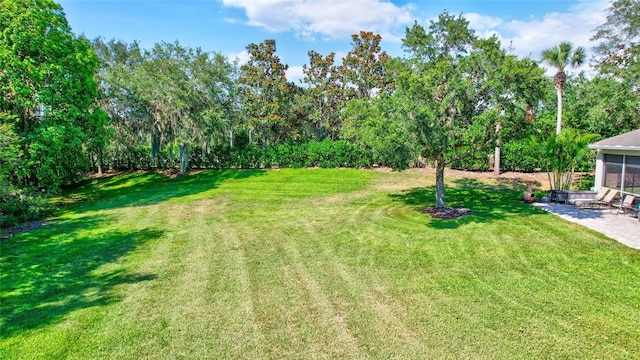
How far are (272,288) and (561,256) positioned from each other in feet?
19.1

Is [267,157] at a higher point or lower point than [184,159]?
lower

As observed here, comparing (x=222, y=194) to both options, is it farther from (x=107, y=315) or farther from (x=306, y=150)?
(x=107, y=315)

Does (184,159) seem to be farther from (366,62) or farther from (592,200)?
(592,200)

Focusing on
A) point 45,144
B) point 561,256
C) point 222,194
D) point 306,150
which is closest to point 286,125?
point 306,150

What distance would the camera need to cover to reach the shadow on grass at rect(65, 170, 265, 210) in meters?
14.0

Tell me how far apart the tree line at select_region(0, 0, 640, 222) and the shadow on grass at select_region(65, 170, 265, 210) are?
1.13 metres

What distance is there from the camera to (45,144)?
11.8 meters

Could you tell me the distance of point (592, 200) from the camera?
1179 cm

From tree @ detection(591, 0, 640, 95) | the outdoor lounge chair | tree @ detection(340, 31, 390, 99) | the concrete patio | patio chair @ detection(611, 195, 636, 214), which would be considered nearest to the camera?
the concrete patio

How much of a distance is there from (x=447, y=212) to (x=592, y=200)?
5653 mm

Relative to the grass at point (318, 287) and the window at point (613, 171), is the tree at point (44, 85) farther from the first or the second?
the window at point (613, 171)

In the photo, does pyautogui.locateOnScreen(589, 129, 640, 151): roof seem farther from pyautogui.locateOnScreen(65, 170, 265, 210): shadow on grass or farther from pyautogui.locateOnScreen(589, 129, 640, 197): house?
pyautogui.locateOnScreen(65, 170, 265, 210): shadow on grass

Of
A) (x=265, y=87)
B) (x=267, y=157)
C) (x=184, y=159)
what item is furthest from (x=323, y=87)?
(x=184, y=159)

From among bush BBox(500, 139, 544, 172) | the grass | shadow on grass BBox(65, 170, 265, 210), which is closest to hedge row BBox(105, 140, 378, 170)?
shadow on grass BBox(65, 170, 265, 210)
